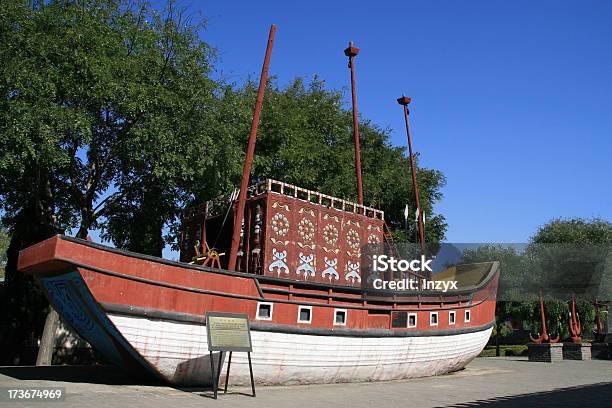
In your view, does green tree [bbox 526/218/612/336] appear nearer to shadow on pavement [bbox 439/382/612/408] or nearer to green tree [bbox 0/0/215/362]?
shadow on pavement [bbox 439/382/612/408]

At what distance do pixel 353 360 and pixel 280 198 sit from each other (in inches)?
169

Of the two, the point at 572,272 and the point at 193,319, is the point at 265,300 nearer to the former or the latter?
the point at 193,319

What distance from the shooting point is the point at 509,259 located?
1366 inches

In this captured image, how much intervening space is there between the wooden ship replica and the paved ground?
605mm

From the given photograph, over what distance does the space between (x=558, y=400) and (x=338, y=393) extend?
4179 millimetres

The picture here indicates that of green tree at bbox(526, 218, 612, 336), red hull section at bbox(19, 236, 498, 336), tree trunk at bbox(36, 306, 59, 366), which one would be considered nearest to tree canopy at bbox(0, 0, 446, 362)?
tree trunk at bbox(36, 306, 59, 366)

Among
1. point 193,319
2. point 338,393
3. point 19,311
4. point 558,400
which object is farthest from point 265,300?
point 19,311

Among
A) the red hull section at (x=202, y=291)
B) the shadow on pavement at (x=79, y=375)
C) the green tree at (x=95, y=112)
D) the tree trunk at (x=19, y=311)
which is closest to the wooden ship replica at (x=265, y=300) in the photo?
the red hull section at (x=202, y=291)

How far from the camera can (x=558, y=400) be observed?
998 cm

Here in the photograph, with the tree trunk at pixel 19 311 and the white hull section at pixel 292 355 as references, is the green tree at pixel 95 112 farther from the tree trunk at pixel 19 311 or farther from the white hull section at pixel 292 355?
the white hull section at pixel 292 355

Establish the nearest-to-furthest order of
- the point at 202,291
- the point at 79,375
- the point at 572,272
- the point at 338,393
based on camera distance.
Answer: the point at 202,291
the point at 338,393
the point at 79,375
the point at 572,272

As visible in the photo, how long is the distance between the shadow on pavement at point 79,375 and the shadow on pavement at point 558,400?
21.7 feet

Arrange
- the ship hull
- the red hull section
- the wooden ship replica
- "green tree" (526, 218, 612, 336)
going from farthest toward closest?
1. "green tree" (526, 218, 612, 336)
2. the wooden ship replica
3. the ship hull
4. the red hull section

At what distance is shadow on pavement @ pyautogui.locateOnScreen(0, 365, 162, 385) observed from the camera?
1133cm
